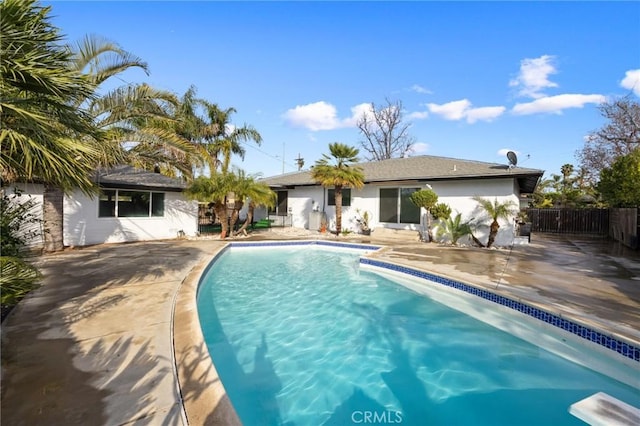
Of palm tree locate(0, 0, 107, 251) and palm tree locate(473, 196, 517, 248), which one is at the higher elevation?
palm tree locate(0, 0, 107, 251)

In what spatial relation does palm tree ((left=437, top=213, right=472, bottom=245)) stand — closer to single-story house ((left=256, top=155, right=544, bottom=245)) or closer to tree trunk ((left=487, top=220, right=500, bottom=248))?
single-story house ((left=256, top=155, right=544, bottom=245))

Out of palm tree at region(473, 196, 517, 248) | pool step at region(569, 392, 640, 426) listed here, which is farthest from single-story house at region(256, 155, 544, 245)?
pool step at region(569, 392, 640, 426)

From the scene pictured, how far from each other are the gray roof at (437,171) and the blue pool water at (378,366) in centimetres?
813

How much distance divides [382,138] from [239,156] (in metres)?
16.6

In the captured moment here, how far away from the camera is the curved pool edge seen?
95.8 inches

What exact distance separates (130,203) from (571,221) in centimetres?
2614

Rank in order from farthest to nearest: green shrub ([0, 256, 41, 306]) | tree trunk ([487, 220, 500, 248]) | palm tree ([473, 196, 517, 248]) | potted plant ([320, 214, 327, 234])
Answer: potted plant ([320, 214, 327, 234]), tree trunk ([487, 220, 500, 248]), palm tree ([473, 196, 517, 248]), green shrub ([0, 256, 41, 306])

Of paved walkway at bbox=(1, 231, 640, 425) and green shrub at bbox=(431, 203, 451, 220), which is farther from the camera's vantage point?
green shrub at bbox=(431, 203, 451, 220)

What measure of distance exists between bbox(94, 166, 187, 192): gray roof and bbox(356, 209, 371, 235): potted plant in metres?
9.05

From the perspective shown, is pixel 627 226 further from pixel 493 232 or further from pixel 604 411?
pixel 604 411

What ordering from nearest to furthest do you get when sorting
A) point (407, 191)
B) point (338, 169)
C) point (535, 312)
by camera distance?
point (535, 312) → point (338, 169) → point (407, 191)

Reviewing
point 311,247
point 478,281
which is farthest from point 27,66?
point 311,247

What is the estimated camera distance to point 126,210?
42.7ft
